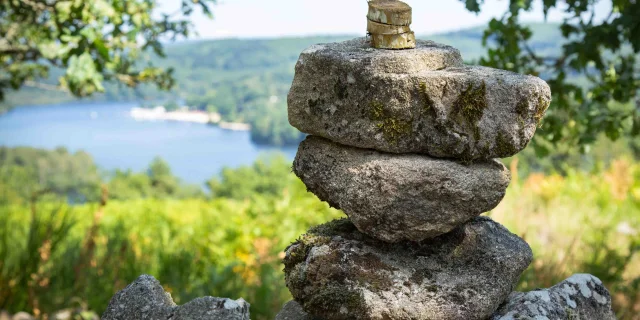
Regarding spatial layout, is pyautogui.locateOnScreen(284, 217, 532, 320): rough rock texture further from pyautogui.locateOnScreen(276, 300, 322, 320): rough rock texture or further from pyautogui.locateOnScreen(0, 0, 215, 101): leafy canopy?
pyautogui.locateOnScreen(0, 0, 215, 101): leafy canopy

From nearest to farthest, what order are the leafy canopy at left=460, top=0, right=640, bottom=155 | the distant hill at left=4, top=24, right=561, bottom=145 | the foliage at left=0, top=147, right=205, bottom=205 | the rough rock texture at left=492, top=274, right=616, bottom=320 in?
the rough rock texture at left=492, top=274, right=616, bottom=320 → the leafy canopy at left=460, top=0, right=640, bottom=155 → the foliage at left=0, top=147, right=205, bottom=205 → the distant hill at left=4, top=24, right=561, bottom=145

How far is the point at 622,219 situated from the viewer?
9.82m

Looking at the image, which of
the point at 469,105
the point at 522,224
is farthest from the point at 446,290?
the point at 522,224

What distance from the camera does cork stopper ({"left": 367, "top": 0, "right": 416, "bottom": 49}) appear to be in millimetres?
2883

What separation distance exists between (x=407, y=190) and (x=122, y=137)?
79900 millimetres

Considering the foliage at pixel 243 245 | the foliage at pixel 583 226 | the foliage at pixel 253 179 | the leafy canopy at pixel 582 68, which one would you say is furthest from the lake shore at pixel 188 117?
the leafy canopy at pixel 582 68

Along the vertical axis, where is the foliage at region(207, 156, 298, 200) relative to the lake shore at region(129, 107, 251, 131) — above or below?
above

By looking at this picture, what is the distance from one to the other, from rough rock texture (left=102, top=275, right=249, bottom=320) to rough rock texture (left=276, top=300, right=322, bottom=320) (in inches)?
21.6

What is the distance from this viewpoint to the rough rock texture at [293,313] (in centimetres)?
329

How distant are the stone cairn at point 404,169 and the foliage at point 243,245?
184cm

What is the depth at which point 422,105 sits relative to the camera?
107 inches

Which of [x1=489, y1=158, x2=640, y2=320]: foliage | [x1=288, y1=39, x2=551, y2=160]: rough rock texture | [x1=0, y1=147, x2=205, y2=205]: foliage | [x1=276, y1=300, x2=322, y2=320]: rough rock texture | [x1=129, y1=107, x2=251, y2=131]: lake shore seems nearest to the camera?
[x1=288, y1=39, x2=551, y2=160]: rough rock texture

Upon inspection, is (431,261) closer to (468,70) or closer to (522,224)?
(468,70)

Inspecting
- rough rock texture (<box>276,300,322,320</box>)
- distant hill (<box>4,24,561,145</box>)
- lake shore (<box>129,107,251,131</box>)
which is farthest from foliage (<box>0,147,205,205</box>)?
rough rock texture (<box>276,300,322,320</box>)
